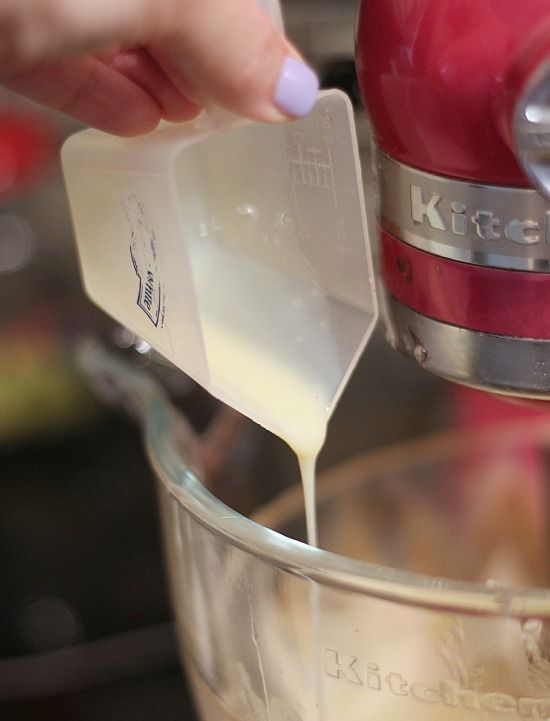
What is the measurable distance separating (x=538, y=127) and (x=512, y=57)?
2cm

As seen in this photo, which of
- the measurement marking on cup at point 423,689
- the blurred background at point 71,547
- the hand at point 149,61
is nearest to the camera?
the hand at point 149,61

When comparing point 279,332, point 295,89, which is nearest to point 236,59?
point 295,89

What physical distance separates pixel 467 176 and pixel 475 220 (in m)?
0.01

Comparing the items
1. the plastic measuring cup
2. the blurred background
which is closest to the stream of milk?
the plastic measuring cup

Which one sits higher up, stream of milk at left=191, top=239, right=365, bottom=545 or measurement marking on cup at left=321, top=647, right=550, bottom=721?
stream of milk at left=191, top=239, right=365, bottom=545

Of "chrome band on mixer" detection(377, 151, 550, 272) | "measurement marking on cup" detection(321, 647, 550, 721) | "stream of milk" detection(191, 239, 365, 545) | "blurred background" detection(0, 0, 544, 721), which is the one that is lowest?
"blurred background" detection(0, 0, 544, 721)

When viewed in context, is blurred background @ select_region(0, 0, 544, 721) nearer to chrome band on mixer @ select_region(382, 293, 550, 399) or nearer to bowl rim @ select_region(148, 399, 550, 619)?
bowl rim @ select_region(148, 399, 550, 619)

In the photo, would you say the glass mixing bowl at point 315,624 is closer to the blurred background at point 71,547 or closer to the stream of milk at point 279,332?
the stream of milk at point 279,332

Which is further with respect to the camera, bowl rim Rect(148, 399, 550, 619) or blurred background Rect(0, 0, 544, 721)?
blurred background Rect(0, 0, 544, 721)

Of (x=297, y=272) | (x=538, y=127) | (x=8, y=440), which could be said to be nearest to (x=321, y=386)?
(x=297, y=272)

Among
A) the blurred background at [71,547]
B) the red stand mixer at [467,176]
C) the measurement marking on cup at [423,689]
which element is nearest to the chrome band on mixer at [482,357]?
the red stand mixer at [467,176]

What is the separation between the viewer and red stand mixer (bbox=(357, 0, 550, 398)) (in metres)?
0.29

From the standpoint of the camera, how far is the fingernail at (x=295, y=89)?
31cm

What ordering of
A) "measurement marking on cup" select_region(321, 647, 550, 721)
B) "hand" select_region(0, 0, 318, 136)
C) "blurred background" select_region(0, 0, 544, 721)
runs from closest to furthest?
"hand" select_region(0, 0, 318, 136)
"measurement marking on cup" select_region(321, 647, 550, 721)
"blurred background" select_region(0, 0, 544, 721)
